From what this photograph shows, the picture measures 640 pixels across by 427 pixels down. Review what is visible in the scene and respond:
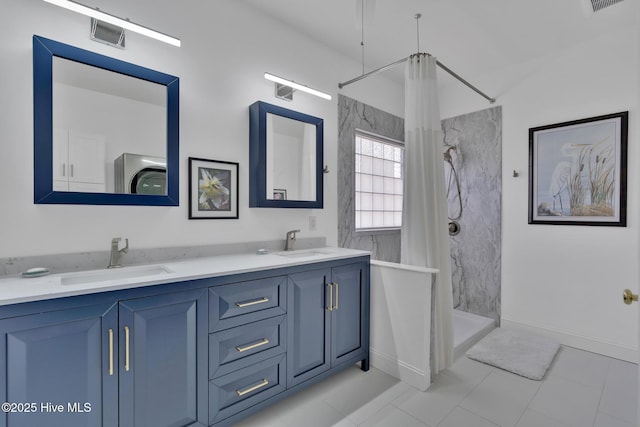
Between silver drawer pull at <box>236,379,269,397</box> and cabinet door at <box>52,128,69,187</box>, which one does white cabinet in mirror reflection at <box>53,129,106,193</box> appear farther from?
silver drawer pull at <box>236,379,269,397</box>

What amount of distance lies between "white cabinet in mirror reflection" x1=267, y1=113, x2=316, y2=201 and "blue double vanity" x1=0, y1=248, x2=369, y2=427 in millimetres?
646

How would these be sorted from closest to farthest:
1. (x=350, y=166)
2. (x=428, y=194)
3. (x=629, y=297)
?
(x=629, y=297)
(x=428, y=194)
(x=350, y=166)

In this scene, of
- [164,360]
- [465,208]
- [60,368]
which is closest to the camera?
[60,368]

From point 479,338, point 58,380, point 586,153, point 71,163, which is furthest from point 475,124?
point 58,380

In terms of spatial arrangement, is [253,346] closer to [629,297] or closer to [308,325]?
[308,325]

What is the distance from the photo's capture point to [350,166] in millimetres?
2941

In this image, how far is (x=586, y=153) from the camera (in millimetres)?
2646

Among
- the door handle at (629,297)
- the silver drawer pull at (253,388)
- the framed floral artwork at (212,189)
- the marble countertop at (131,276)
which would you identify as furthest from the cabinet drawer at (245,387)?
the door handle at (629,297)

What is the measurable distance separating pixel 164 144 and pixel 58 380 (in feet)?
4.19

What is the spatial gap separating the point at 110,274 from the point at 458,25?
3099 mm

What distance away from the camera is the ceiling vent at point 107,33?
5.16ft

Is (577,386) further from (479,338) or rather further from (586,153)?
(586,153)

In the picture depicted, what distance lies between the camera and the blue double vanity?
108cm

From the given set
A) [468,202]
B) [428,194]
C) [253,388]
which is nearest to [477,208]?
[468,202]
